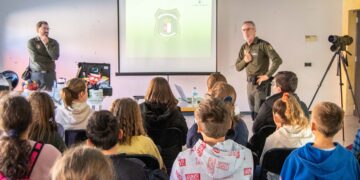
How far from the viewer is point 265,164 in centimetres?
247

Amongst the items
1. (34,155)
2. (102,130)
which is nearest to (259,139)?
(102,130)

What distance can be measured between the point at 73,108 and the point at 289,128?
5.33 feet

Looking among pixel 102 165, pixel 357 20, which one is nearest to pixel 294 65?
pixel 357 20

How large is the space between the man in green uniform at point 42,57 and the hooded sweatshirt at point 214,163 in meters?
4.34

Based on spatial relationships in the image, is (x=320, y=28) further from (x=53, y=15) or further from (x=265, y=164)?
(x=265, y=164)

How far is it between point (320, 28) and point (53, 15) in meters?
4.60

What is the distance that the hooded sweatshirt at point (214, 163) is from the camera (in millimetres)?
1911

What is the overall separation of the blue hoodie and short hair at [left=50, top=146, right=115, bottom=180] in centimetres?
112

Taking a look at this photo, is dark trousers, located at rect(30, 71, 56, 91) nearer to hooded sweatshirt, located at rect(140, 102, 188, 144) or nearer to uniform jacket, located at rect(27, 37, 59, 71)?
uniform jacket, located at rect(27, 37, 59, 71)

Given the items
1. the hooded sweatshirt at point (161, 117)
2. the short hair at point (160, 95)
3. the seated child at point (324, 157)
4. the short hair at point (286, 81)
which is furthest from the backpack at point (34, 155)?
the short hair at point (286, 81)

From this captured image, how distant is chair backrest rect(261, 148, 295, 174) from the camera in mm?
2416

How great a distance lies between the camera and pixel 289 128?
8.99 ft

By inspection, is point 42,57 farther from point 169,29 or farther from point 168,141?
point 168,141

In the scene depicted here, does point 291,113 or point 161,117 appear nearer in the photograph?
point 291,113
